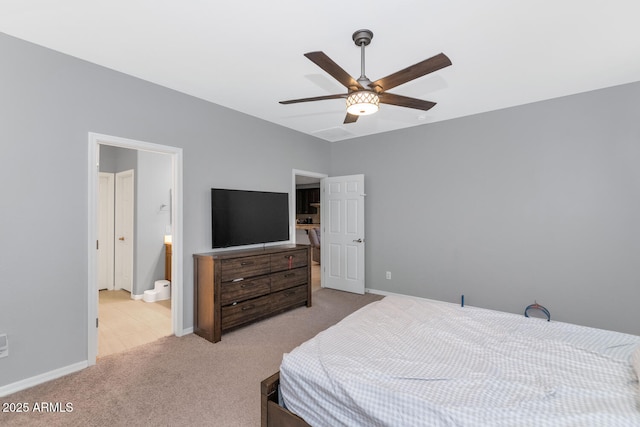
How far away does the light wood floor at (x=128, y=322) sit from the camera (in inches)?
118

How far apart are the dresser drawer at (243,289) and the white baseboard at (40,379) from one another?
4.12 ft

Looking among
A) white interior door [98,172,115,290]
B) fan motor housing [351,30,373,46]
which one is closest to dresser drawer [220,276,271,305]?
fan motor housing [351,30,373,46]

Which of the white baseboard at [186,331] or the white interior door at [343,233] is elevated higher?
the white interior door at [343,233]

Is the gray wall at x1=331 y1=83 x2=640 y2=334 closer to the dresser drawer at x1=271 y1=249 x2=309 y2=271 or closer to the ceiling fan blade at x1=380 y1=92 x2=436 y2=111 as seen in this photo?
the dresser drawer at x1=271 y1=249 x2=309 y2=271

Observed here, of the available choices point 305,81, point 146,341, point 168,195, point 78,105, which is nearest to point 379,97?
point 305,81

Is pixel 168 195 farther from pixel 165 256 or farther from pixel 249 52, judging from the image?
pixel 249 52

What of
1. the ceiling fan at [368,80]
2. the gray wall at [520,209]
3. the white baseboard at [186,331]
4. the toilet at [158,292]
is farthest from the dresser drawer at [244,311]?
the ceiling fan at [368,80]

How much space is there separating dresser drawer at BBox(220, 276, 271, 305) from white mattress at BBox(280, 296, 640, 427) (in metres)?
1.58

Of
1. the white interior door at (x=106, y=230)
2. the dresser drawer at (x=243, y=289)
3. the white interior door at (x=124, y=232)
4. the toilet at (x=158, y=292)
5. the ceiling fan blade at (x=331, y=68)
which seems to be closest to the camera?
the ceiling fan blade at (x=331, y=68)

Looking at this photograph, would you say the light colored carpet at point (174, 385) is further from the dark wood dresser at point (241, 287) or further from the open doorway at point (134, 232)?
the open doorway at point (134, 232)

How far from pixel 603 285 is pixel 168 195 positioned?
6049 mm

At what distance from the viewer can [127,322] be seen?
11.6 feet

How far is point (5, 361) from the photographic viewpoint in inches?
84.9

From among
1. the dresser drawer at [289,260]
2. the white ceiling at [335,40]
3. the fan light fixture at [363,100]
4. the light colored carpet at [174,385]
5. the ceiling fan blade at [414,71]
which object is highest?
the white ceiling at [335,40]
